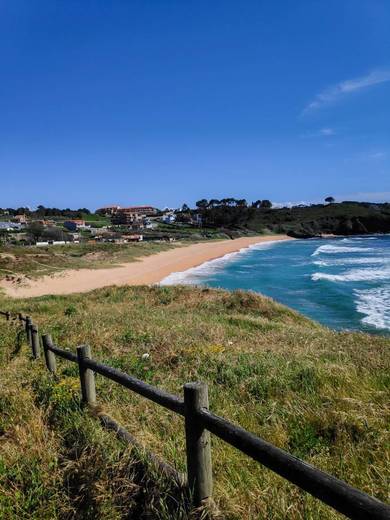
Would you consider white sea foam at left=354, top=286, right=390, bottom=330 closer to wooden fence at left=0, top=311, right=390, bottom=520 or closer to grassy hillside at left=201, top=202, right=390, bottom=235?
wooden fence at left=0, top=311, right=390, bottom=520

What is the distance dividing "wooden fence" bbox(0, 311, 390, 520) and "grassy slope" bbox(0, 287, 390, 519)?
0.97 feet

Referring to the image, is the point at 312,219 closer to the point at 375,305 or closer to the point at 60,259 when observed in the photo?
the point at 60,259

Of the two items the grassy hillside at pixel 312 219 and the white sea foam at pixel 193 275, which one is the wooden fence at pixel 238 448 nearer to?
the white sea foam at pixel 193 275

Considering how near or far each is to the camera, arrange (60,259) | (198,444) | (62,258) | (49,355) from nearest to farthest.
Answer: (198,444), (49,355), (60,259), (62,258)

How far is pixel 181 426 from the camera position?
411cm

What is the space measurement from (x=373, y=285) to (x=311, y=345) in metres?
26.1

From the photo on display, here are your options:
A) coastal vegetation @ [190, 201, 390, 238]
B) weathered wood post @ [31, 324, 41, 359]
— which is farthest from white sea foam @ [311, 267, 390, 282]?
coastal vegetation @ [190, 201, 390, 238]

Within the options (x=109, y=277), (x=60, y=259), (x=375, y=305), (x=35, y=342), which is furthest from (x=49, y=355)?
(x=60, y=259)

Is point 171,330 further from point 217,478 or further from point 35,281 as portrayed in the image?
point 35,281

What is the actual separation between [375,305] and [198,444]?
2398 centimetres

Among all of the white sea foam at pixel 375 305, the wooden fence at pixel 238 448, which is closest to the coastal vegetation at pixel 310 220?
the white sea foam at pixel 375 305

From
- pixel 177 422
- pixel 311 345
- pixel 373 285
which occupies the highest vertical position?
pixel 177 422

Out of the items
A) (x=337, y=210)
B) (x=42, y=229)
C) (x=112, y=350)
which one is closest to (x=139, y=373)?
(x=112, y=350)

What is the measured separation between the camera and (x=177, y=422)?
4254 millimetres
